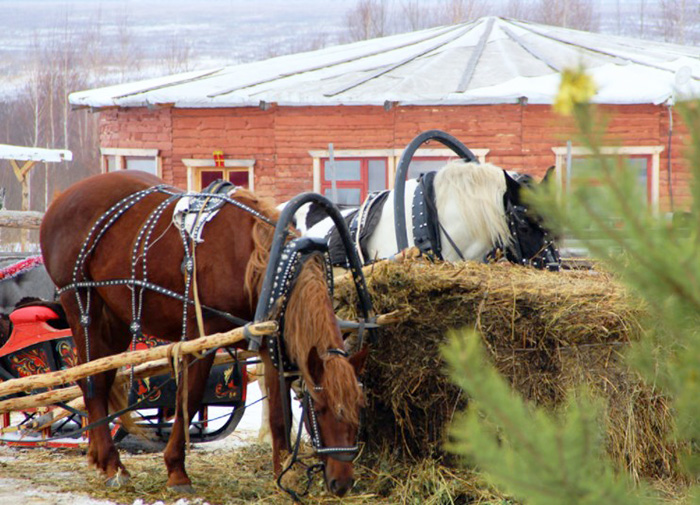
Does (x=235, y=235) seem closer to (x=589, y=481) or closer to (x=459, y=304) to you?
(x=459, y=304)

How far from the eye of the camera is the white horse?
466 centimetres

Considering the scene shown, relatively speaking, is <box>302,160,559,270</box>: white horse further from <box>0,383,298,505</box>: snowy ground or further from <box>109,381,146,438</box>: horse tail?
<box>109,381,146,438</box>: horse tail

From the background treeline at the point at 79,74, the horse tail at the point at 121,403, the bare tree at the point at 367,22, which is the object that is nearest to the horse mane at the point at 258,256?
the horse tail at the point at 121,403

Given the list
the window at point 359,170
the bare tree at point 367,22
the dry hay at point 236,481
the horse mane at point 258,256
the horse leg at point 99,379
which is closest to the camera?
the dry hay at point 236,481

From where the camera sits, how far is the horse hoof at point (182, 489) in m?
4.11

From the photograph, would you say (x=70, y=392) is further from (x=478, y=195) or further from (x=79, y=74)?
(x=79, y=74)

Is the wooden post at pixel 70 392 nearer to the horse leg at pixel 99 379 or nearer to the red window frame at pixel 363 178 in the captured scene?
the horse leg at pixel 99 379

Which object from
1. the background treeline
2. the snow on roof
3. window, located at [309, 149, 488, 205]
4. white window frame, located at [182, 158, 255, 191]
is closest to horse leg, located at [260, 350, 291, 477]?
the snow on roof

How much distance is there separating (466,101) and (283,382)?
11.3m

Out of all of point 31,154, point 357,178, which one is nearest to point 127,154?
point 31,154

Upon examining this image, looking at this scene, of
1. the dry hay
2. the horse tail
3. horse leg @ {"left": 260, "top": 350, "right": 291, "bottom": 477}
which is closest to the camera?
the dry hay

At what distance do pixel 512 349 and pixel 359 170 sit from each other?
1185 cm

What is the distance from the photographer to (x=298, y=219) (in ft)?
19.5

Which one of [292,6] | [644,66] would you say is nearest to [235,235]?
[644,66]
